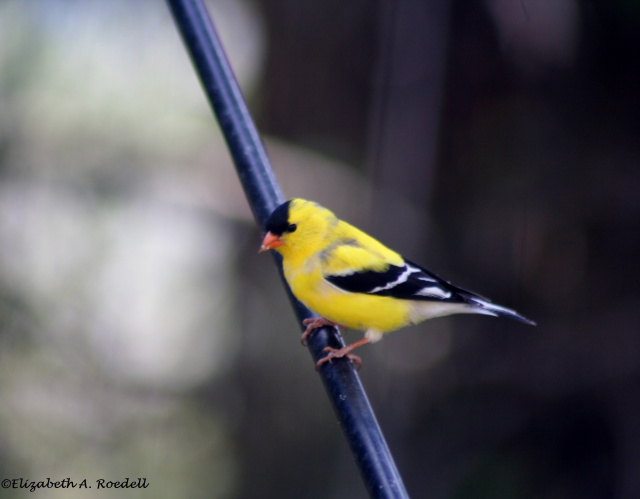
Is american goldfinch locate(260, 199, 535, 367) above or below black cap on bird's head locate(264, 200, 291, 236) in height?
below

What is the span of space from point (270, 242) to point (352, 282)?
29 cm

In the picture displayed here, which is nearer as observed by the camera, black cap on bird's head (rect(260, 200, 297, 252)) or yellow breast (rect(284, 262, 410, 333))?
black cap on bird's head (rect(260, 200, 297, 252))

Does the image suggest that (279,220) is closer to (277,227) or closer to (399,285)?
(277,227)

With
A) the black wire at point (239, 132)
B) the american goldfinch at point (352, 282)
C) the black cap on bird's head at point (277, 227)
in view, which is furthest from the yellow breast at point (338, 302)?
the black wire at point (239, 132)

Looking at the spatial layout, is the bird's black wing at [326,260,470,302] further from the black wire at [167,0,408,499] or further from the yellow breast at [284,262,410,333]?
the black wire at [167,0,408,499]

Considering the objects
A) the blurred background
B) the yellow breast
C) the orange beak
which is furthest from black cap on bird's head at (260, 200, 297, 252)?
the blurred background

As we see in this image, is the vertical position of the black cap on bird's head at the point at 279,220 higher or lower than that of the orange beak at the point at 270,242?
higher

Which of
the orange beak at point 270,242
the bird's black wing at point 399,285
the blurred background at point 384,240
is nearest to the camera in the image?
the orange beak at point 270,242

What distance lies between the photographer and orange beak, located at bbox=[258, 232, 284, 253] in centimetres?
197

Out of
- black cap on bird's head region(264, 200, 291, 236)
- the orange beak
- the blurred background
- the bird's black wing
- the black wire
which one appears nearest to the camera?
the black wire

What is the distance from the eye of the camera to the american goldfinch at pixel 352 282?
205 centimetres

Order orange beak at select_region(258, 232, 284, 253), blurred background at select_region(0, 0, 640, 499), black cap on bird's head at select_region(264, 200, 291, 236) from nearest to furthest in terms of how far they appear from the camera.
Result: black cap on bird's head at select_region(264, 200, 291, 236) < orange beak at select_region(258, 232, 284, 253) < blurred background at select_region(0, 0, 640, 499)

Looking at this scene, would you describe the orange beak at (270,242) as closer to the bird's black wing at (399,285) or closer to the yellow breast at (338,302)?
the yellow breast at (338,302)

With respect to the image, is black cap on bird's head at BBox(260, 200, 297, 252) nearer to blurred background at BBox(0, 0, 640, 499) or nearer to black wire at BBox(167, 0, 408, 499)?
black wire at BBox(167, 0, 408, 499)
